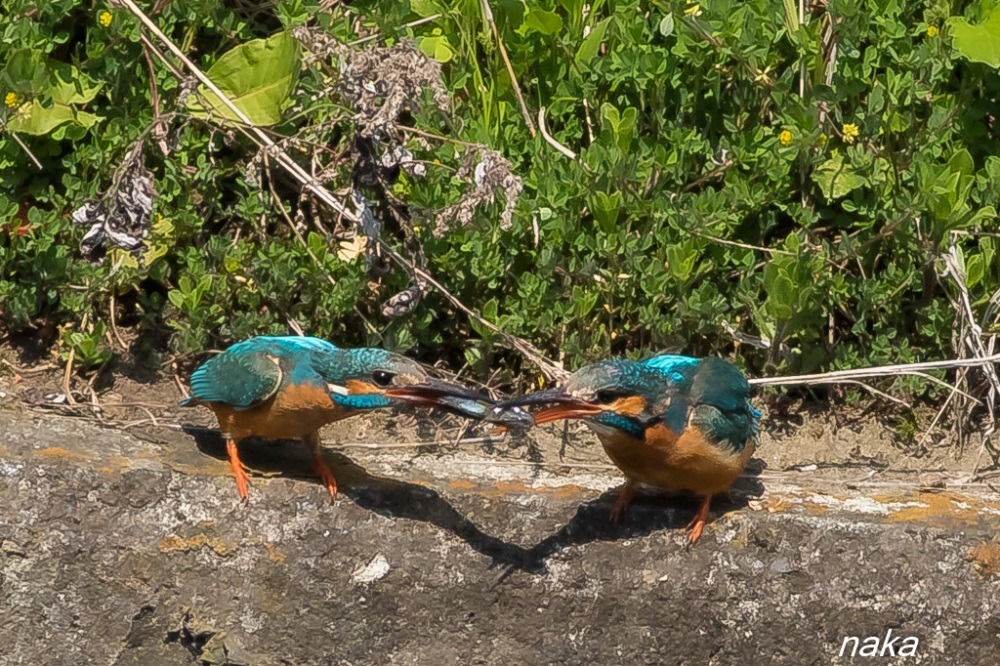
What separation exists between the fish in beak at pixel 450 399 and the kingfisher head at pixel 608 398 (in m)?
0.08

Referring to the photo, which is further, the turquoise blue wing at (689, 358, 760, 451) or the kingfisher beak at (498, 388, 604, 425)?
the turquoise blue wing at (689, 358, 760, 451)

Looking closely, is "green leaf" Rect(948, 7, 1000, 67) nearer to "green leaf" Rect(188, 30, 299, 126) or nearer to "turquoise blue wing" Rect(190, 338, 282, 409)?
"green leaf" Rect(188, 30, 299, 126)

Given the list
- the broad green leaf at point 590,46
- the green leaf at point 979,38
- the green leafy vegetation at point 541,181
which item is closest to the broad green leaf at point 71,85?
the green leafy vegetation at point 541,181

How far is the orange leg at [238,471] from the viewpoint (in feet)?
15.0

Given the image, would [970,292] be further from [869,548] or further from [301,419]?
[301,419]

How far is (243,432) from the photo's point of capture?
4715mm

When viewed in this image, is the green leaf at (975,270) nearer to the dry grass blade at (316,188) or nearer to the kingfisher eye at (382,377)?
the dry grass blade at (316,188)

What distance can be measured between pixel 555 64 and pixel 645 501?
1972mm

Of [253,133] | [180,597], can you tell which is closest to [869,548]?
[180,597]

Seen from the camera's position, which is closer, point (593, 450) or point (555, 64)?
point (593, 450)

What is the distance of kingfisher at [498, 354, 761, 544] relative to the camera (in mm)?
4059

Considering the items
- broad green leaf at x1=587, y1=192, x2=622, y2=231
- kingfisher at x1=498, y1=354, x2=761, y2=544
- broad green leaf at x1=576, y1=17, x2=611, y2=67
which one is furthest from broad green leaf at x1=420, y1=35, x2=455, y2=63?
kingfisher at x1=498, y1=354, x2=761, y2=544

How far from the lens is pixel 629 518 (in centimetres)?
457

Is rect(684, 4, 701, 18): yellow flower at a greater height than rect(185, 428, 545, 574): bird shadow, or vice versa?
rect(684, 4, 701, 18): yellow flower
